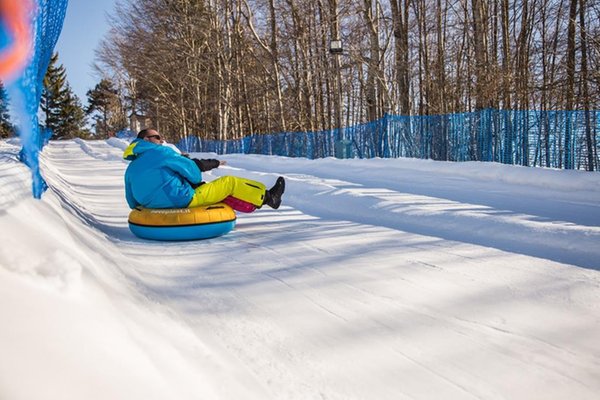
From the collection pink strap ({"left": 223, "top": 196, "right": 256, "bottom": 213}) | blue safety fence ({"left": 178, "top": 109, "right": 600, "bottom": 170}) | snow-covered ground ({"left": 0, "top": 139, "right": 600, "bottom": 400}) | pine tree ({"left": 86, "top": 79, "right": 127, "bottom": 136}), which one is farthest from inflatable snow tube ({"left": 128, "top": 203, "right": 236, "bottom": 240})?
pine tree ({"left": 86, "top": 79, "right": 127, "bottom": 136})

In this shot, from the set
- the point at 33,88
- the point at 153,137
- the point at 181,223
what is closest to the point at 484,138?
the point at 153,137

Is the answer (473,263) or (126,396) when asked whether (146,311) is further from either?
(473,263)

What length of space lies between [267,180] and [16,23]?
5331mm

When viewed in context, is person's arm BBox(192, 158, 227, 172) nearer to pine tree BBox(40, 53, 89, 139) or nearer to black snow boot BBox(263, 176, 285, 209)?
black snow boot BBox(263, 176, 285, 209)

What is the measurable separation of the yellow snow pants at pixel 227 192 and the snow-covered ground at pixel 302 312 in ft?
1.19

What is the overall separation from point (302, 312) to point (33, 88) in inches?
121

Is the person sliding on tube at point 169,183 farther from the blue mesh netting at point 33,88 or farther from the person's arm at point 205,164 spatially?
the blue mesh netting at point 33,88

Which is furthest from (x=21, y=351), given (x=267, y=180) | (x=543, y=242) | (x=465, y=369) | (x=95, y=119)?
(x=95, y=119)

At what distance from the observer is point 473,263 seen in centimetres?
291

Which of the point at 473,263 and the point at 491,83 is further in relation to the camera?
the point at 491,83

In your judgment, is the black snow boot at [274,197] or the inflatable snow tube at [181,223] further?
the black snow boot at [274,197]

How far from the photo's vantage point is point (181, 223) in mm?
3717

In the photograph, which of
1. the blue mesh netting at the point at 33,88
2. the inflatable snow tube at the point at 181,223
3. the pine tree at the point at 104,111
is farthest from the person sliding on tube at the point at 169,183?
the pine tree at the point at 104,111

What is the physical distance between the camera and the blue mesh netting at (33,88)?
3121mm
